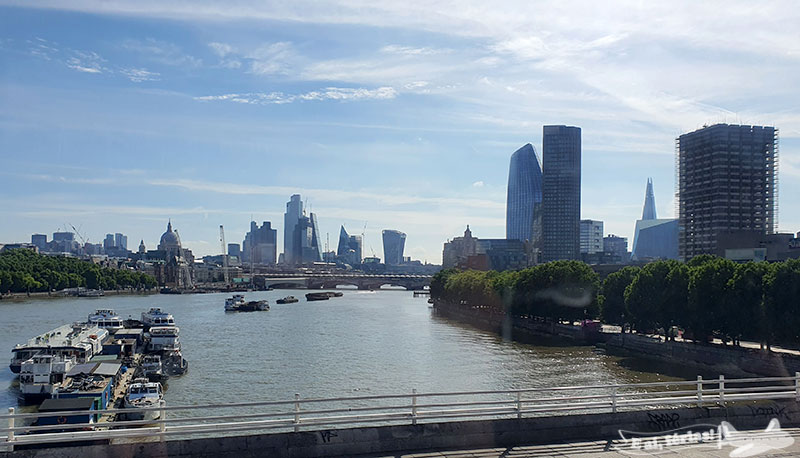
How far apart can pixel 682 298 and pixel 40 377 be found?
57995 mm

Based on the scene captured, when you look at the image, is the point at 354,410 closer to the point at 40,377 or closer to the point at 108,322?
the point at 40,377

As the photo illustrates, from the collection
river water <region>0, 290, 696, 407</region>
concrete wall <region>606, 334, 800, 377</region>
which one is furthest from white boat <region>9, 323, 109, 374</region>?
concrete wall <region>606, 334, 800, 377</region>

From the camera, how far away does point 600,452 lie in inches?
650

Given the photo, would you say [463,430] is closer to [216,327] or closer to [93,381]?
[93,381]

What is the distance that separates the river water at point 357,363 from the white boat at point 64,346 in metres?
1.99

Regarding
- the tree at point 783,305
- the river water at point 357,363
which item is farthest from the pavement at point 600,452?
the tree at point 783,305

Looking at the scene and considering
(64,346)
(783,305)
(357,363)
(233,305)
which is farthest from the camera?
(233,305)

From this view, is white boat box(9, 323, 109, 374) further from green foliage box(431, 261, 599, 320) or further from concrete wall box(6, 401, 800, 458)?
green foliage box(431, 261, 599, 320)

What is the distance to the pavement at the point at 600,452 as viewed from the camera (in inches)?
633

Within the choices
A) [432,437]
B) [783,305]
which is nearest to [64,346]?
[432,437]

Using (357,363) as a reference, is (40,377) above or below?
above

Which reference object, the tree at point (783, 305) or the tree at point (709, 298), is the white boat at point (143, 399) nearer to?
the tree at point (783, 305)

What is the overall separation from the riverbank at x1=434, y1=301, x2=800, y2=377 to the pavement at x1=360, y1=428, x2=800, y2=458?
44778mm

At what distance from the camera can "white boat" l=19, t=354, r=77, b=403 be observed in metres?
47.7
